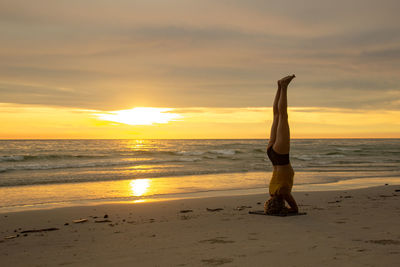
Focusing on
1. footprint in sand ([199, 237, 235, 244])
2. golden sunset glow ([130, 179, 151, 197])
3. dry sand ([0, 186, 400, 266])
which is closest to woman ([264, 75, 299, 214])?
dry sand ([0, 186, 400, 266])

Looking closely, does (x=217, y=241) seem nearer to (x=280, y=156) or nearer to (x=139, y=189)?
(x=280, y=156)

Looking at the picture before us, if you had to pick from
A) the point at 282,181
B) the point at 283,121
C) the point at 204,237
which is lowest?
the point at 204,237

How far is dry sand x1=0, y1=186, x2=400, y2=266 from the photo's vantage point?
5.46 metres

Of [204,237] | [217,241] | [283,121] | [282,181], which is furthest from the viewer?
[282,181]

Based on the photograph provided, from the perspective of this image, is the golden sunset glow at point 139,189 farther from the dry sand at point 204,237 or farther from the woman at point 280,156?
the woman at point 280,156

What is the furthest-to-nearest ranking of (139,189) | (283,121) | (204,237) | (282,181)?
1. (139,189)
2. (282,181)
3. (283,121)
4. (204,237)

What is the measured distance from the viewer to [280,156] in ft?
29.6

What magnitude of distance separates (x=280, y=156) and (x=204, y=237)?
3.03 m

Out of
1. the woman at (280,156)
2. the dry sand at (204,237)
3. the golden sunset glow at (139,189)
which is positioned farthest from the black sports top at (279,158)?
the golden sunset glow at (139,189)

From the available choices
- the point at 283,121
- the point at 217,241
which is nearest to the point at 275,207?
the point at 283,121

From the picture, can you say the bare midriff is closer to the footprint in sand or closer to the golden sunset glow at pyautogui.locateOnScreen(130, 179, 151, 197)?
the footprint in sand

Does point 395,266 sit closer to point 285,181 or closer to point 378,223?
point 378,223

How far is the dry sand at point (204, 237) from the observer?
17.9ft

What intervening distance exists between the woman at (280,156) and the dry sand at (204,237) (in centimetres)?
42
